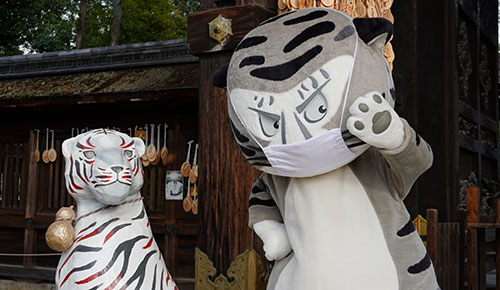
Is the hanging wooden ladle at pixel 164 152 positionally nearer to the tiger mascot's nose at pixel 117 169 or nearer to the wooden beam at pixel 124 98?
the wooden beam at pixel 124 98

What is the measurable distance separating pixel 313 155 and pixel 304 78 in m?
0.26

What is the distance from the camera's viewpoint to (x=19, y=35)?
16.5 metres

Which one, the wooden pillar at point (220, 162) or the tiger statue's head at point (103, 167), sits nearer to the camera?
the tiger statue's head at point (103, 167)

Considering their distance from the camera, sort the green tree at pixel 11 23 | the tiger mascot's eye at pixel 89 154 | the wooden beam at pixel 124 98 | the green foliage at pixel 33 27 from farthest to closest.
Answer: the green foliage at pixel 33 27 → the green tree at pixel 11 23 → the wooden beam at pixel 124 98 → the tiger mascot's eye at pixel 89 154

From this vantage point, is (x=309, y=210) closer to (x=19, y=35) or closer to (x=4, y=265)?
(x=4, y=265)

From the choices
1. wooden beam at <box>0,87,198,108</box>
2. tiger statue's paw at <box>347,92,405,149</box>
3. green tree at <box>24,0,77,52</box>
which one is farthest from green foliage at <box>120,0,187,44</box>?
tiger statue's paw at <box>347,92,405,149</box>

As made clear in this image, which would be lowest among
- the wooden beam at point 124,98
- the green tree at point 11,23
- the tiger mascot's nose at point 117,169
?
the tiger mascot's nose at point 117,169

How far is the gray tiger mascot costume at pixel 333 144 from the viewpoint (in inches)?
76.5

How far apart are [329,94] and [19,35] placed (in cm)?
1628

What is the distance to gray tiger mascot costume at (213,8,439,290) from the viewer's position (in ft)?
6.38

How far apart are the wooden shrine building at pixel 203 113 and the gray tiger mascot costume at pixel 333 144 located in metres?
1.43

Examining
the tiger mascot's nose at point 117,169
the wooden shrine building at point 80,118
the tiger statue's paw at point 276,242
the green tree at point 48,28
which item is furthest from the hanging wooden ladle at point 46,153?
the green tree at point 48,28

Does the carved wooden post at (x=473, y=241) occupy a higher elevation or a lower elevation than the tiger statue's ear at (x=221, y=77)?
lower

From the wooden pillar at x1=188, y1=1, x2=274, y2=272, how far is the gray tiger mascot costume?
137 centimetres
